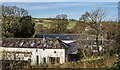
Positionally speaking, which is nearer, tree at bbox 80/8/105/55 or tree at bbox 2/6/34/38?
tree at bbox 80/8/105/55

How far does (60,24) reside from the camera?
12375 mm

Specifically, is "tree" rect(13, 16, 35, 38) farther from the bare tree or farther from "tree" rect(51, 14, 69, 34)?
the bare tree

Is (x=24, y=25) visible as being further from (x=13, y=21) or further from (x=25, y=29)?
(x=13, y=21)

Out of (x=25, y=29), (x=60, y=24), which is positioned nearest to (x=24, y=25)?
(x=25, y=29)

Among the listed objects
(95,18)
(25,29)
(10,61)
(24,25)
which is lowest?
A: (10,61)

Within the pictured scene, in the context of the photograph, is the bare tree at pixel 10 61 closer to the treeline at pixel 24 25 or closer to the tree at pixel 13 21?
the treeline at pixel 24 25

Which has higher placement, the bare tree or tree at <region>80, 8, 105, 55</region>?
tree at <region>80, 8, 105, 55</region>

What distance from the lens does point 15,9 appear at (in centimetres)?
1112

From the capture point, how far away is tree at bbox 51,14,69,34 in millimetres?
12073

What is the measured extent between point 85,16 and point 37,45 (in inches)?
86.2

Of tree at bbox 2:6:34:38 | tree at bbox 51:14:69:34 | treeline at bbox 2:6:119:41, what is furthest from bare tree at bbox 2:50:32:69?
tree at bbox 51:14:69:34

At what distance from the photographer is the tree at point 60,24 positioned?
1207 cm

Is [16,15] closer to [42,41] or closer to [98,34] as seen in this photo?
[42,41]

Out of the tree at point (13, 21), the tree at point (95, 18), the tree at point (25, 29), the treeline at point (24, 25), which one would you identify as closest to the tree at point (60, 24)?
the treeline at point (24, 25)
